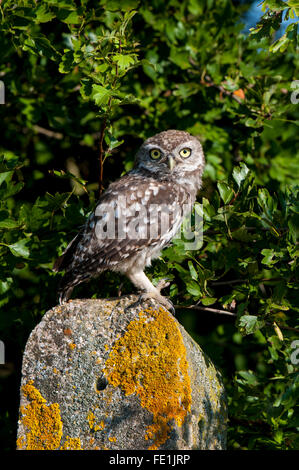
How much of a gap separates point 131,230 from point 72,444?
1.30m

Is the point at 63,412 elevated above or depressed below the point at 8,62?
below

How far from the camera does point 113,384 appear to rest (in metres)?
2.55

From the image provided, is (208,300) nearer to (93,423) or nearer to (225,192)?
(225,192)

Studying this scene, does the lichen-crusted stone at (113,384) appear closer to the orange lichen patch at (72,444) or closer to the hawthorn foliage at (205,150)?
the orange lichen patch at (72,444)

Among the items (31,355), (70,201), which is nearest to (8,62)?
(70,201)

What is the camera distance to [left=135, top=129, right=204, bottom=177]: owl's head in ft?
11.7

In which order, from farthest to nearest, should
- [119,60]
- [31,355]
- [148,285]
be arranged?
[148,285], [119,60], [31,355]

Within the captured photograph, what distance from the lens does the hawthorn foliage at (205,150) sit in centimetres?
304

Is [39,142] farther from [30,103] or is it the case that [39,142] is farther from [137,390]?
[137,390]

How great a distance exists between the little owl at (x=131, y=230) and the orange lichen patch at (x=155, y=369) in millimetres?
546

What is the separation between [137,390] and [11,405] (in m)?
2.08

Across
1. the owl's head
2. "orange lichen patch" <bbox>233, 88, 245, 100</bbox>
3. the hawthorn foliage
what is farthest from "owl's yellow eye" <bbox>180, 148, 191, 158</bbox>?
"orange lichen patch" <bbox>233, 88, 245, 100</bbox>

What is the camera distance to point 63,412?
2574mm
